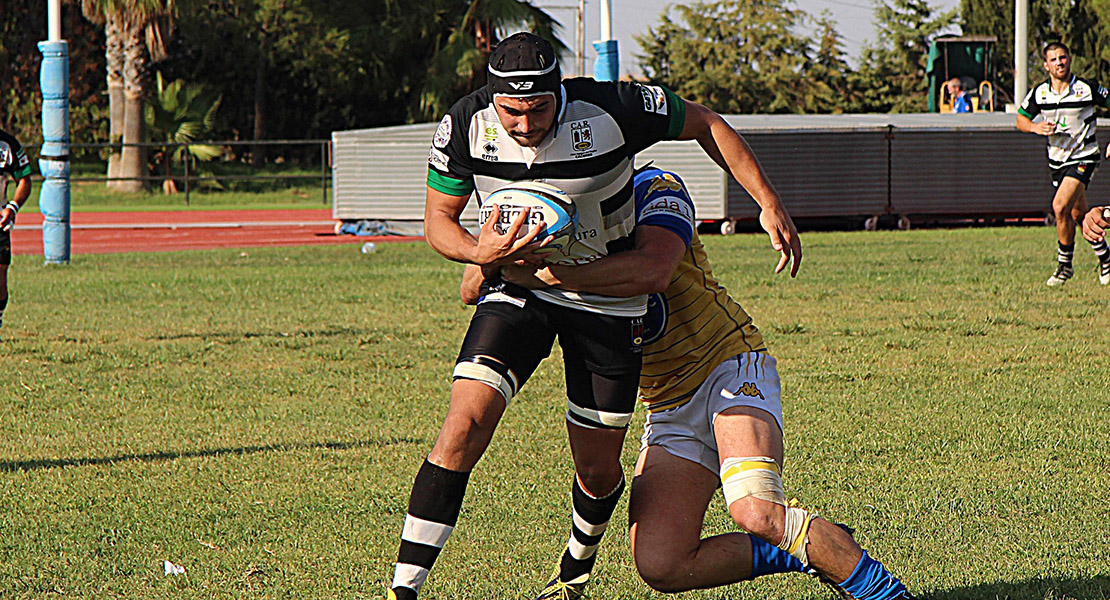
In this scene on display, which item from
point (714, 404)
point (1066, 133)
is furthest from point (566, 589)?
point (1066, 133)

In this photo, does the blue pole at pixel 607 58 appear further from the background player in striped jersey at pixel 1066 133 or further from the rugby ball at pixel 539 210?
the rugby ball at pixel 539 210

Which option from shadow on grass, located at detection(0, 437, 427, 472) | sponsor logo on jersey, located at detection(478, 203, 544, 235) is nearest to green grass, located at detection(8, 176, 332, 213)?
shadow on grass, located at detection(0, 437, 427, 472)

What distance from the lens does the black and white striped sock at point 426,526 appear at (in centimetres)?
407

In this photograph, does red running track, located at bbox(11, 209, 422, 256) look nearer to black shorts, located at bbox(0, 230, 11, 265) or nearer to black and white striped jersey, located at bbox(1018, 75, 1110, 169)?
black shorts, located at bbox(0, 230, 11, 265)

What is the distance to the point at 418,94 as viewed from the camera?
47.0 meters

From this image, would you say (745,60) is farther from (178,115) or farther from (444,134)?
(444,134)

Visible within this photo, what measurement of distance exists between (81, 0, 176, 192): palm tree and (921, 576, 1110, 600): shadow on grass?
33698 millimetres

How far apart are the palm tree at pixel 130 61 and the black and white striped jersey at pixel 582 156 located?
33037 millimetres

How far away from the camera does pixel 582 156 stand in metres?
→ 4.23

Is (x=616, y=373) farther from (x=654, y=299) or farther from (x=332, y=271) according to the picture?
(x=332, y=271)

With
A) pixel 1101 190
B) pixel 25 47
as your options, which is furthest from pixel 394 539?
pixel 25 47

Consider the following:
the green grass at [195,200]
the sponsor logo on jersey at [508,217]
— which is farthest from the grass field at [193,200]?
the sponsor logo on jersey at [508,217]

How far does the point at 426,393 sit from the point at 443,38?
39296 millimetres

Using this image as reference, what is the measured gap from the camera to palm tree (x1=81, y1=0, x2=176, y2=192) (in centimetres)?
3531
